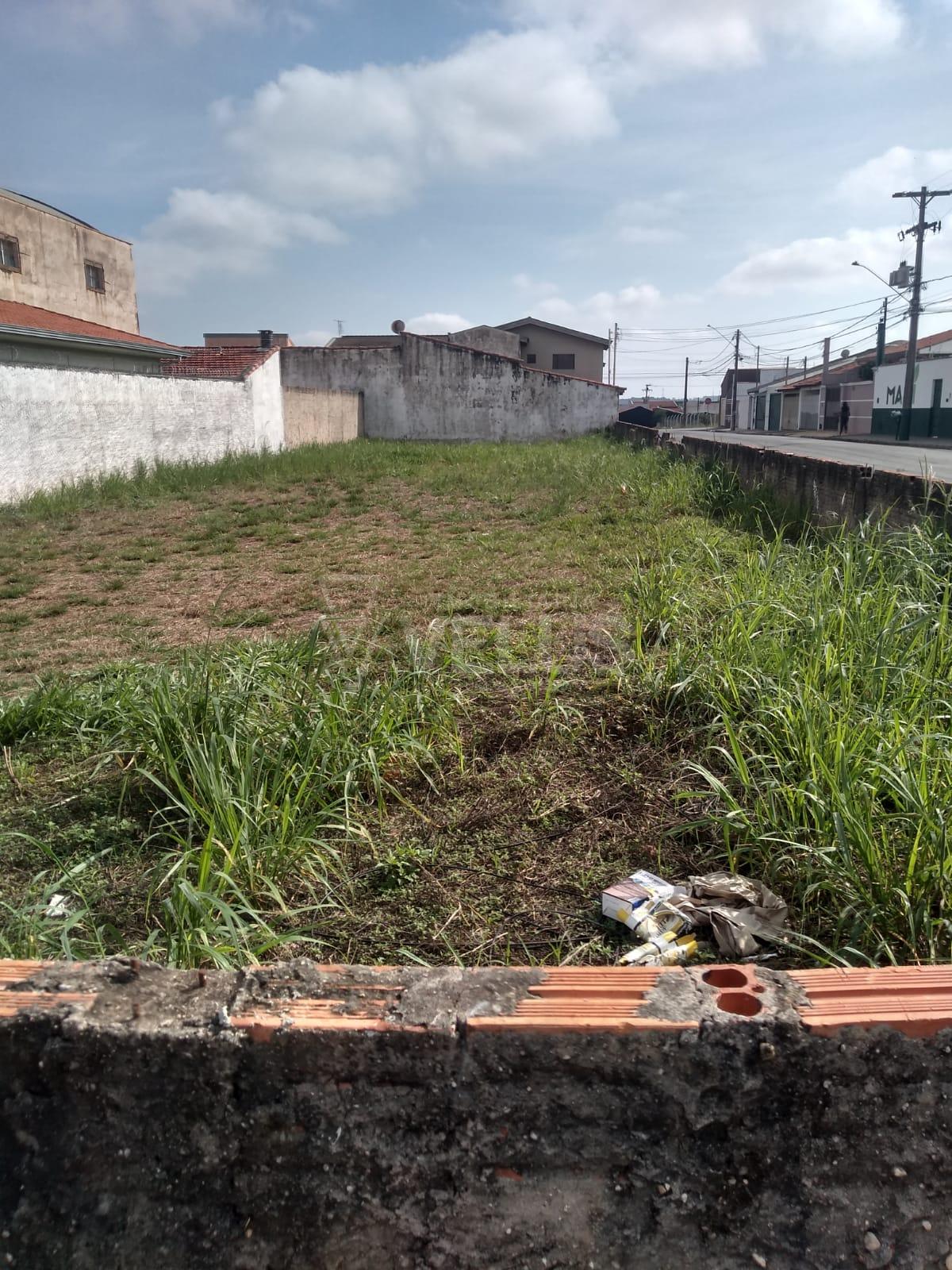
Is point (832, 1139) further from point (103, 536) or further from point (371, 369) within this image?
point (371, 369)

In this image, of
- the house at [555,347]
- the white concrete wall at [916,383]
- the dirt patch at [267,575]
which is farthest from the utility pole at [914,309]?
the dirt patch at [267,575]

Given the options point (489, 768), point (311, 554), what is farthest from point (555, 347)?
point (489, 768)

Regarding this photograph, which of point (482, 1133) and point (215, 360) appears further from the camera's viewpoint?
point (215, 360)

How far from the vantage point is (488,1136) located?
54.5 inches

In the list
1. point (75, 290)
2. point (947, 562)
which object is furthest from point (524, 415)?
point (947, 562)

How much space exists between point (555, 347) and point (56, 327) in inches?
1153

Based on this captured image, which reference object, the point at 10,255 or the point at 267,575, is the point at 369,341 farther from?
the point at 267,575

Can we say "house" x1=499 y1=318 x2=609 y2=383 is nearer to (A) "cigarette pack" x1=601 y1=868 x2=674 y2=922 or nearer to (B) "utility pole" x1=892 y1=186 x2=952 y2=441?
(B) "utility pole" x1=892 y1=186 x2=952 y2=441

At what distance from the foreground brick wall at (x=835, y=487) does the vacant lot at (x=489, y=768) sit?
50cm

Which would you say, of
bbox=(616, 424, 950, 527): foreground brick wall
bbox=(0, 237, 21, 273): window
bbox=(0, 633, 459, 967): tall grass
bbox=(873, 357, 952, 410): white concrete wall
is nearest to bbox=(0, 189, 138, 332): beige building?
bbox=(0, 237, 21, 273): window

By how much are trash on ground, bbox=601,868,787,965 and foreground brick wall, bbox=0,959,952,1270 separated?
23.1 inches

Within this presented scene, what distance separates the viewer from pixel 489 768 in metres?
2.96

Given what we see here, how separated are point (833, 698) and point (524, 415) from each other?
2505cm

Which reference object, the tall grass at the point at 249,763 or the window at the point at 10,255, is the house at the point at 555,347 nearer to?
the window at the point at 10,255
